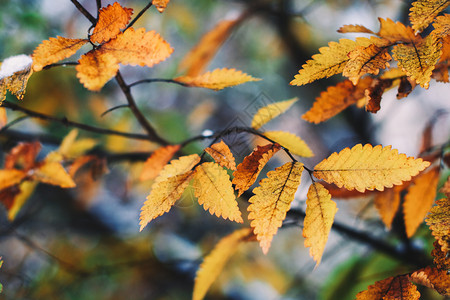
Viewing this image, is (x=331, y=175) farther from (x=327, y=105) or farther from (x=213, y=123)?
(x=213, y=123)

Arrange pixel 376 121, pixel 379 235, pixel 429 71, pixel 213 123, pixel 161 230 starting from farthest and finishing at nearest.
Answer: pixel 213 123 < pixel 161 230 < pixel 376 121 < pixel 379 235 < pixel 429 71

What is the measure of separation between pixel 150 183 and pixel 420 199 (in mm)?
916

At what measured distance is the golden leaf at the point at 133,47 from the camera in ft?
1.09

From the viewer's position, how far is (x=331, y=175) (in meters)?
0.35

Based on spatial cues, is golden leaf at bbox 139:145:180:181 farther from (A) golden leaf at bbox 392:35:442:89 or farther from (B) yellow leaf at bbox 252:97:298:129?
(A) golden leaf at bbox 392:35:442:89

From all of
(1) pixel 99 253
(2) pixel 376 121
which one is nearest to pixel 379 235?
(2) pixel 376 121

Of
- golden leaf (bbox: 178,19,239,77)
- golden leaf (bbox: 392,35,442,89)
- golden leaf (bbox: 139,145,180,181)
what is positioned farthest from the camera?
golden leaf (bbox: 178,19,239,77)

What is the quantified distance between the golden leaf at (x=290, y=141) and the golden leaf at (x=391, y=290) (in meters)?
0.19

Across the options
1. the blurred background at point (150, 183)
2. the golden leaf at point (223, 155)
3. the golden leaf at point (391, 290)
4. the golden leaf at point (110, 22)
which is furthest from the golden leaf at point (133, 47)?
the blurred background at point (150, 183)

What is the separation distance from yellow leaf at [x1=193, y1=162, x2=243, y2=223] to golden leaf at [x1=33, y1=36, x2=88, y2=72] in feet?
0.65

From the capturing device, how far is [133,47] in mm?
335

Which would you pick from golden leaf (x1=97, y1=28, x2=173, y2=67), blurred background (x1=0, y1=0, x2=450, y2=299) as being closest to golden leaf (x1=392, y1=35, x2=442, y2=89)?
golden leaf (x1=97, y1=28, x2=173, y2=67)

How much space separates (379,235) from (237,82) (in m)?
0.74

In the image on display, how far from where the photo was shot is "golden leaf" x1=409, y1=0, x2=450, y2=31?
316 millimetres
